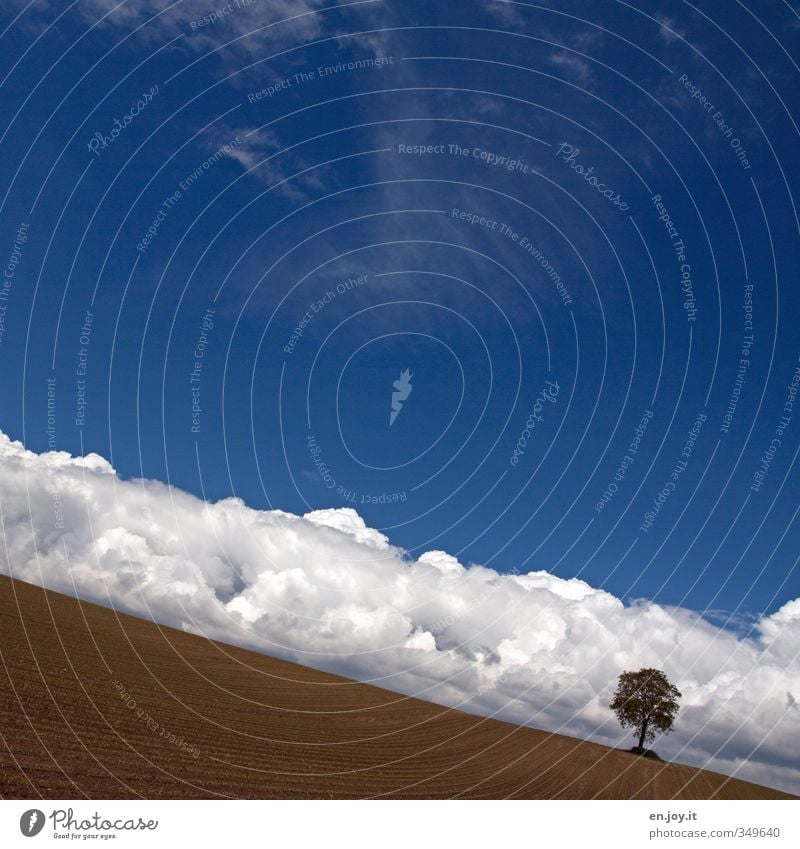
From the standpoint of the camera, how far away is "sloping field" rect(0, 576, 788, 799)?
2144 centimetres

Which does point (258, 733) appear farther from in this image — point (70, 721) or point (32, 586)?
point (32, 586)

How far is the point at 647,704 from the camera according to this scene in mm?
76812

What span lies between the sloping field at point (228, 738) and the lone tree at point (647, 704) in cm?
987

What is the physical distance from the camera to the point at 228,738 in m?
32.1

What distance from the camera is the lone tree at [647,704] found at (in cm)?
7594

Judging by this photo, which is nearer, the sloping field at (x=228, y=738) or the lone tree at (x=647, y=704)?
the sloping field at (x=228, y=738)

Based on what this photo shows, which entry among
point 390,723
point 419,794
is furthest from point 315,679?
point 419,794

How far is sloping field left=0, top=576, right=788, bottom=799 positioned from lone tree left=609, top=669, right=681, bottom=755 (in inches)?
388

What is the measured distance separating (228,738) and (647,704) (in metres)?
63.0

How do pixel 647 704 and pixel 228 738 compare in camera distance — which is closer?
pixel 228 738

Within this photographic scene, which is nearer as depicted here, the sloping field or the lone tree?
the sloping field
